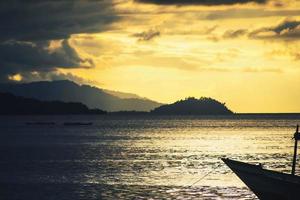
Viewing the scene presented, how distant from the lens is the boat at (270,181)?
4022 cm

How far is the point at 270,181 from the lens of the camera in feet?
136

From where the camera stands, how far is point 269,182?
4169 cm

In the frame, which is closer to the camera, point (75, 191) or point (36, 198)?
point (36, 198)

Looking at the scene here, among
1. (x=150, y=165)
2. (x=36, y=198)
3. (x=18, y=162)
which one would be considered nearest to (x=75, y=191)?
(x=36, y=198)

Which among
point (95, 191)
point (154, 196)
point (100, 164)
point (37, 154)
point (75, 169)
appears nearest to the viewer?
point (154, 196)

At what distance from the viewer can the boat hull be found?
132 feet

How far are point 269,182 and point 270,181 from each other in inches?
6.2

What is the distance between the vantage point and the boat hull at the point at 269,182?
40.2 m

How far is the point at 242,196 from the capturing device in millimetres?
50500

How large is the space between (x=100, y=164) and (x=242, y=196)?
35.6m

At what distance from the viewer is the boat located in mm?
40219

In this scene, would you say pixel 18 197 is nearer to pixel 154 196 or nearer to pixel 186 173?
pixel 154 196

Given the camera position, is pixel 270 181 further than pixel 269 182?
No

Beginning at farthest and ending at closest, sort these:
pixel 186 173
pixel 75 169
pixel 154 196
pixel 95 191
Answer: pixel 75 169
pixel 186 173
pixel 95 191
pixel 154 196
